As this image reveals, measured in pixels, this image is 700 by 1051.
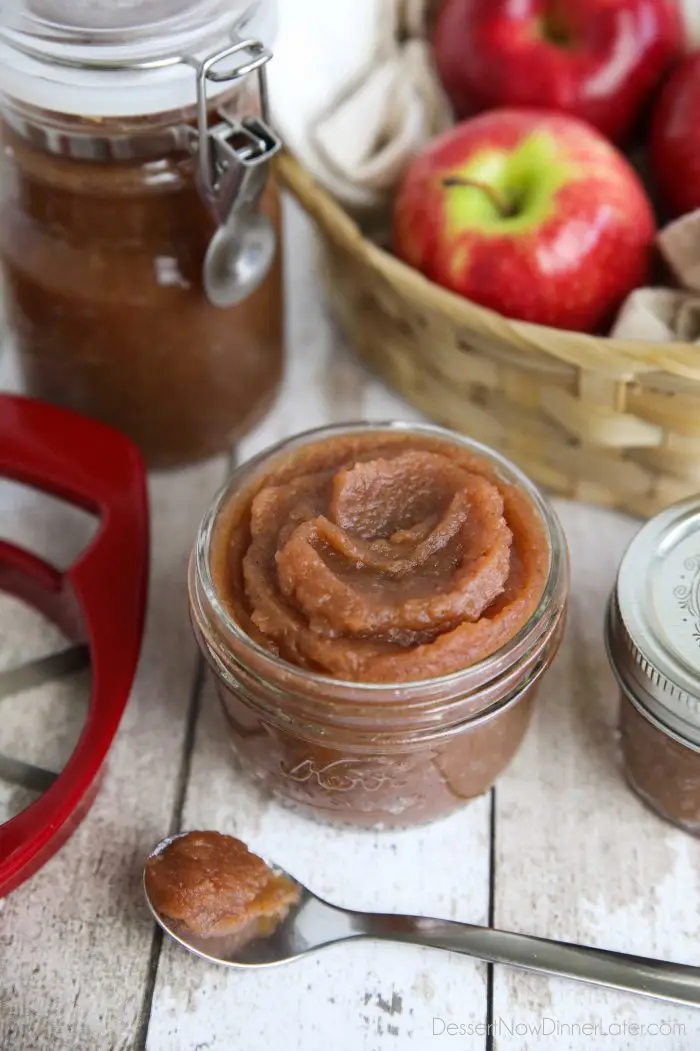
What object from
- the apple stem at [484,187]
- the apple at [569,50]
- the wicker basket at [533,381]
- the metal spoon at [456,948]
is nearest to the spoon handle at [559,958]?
the metal spoon at [456,948]

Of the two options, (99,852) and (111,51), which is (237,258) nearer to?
(111,51)

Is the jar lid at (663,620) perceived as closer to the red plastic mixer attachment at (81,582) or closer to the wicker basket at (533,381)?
the wicker basket at (533,381)

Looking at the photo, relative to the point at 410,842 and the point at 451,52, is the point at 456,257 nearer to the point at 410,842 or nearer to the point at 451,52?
the point at 451,52

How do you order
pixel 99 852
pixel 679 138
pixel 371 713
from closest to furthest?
pixel 371 713, pixel 99 852, pixel 679 138

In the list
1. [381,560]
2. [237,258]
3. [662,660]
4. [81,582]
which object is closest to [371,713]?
[381,560]

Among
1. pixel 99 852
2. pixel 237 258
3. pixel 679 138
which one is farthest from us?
pixel 679 138

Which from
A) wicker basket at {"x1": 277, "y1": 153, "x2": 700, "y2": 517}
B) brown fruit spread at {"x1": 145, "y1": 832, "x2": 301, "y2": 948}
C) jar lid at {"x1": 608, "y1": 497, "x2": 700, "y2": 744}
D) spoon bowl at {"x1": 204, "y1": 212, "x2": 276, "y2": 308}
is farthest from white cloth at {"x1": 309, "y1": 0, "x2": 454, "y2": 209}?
brown fruit spread at {"x1": 145, "y1": 832, "x2": 301, "y2": 948}

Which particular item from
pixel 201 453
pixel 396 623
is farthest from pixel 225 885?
pixel 201 453
